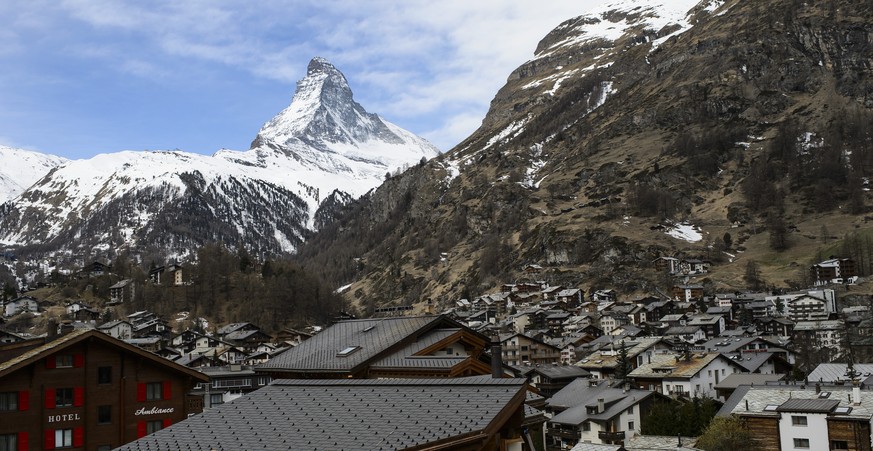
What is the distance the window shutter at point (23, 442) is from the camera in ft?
101

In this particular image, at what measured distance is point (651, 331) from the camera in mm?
126000

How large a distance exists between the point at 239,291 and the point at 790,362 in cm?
11016

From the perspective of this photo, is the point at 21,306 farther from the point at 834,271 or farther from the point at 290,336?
the point at 834,271

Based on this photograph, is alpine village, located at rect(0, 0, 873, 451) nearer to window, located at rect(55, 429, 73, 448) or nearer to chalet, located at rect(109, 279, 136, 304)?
window, located at rect(55, 429, 73, 448)

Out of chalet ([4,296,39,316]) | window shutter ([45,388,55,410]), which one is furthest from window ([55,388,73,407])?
chalet ([4,296,39,316])

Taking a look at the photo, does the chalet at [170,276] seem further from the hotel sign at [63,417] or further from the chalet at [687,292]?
the hotel sign at [63,417]

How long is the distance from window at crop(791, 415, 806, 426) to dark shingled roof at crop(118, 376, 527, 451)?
139 ft

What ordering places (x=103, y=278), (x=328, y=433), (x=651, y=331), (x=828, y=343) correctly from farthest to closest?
1. (x=103, y=278)
2. (x=651, y=331)
3. (x=828, y=343)
4. (x=328, y=433)

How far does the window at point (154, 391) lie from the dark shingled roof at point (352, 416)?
61.2 ft

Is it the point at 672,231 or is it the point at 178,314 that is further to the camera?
the point at 672,231

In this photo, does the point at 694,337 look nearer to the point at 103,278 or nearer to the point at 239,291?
the point at 239,291

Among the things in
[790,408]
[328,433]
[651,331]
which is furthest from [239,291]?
[328,433]

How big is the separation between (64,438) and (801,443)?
4165 centimetres

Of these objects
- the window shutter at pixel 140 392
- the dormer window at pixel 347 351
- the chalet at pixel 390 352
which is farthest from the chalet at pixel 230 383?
the dormer window at pixel 347 351
